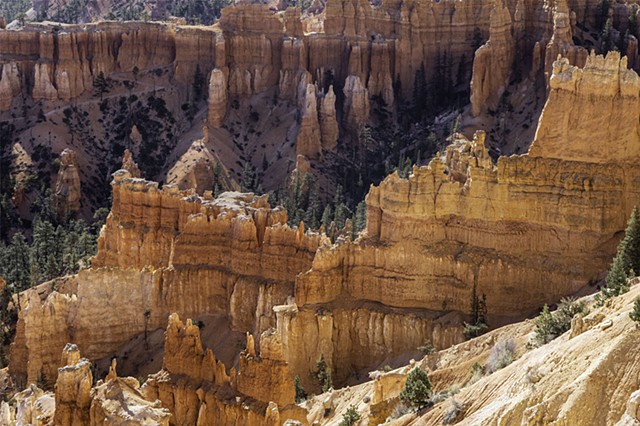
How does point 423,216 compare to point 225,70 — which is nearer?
point 423,216

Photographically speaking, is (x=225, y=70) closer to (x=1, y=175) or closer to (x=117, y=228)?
(x=1, y=175)

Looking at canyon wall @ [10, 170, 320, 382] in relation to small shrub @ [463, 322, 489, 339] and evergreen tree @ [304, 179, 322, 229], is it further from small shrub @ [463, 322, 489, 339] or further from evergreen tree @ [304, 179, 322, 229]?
small shrub @ [463, 322, 489, 339]

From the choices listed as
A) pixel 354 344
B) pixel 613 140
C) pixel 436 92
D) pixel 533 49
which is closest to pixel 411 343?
pixel 354 344

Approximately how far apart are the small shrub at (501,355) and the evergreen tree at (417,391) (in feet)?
6.86

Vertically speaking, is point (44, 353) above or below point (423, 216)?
below

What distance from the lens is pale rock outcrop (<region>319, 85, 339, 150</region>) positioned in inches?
4154

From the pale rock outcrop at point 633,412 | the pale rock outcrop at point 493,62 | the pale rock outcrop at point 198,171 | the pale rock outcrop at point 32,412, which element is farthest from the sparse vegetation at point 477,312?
the pale rock outcrop at point 198,171

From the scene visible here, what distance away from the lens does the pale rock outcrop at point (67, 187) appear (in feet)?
331

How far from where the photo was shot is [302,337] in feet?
183

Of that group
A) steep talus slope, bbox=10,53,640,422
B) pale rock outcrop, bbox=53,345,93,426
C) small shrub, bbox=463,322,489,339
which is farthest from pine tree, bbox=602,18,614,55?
pale rock outcrop, bbox=53,345,93,426

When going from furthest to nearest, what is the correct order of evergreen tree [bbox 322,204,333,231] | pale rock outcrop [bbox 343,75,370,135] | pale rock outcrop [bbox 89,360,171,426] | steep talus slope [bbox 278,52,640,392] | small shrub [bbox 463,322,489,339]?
pale rock outcrop [bbox 343,75,370,135], evergreen tree [bbox 322,204,333,231], steep talus slope [bbox 278,52,640,392], small shrub [bbox 463,322,489,339], pale rock outcrop [bbox 89,360,171,426]

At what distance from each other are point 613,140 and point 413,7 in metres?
58.4

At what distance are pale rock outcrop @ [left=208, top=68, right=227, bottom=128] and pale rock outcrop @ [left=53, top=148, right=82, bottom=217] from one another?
41.8ft

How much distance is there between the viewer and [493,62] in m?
94.9
